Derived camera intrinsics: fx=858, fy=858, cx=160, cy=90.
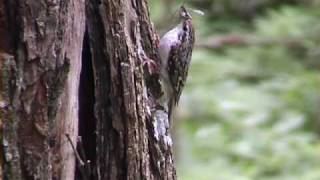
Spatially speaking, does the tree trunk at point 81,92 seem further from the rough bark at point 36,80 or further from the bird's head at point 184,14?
the bird's head at point 184,14

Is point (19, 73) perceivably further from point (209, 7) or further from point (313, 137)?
point (209, 7)

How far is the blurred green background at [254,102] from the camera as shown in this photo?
6832 millimetres

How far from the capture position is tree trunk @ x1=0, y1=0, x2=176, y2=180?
2.50m

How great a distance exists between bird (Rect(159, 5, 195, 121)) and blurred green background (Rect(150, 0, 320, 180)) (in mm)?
2339

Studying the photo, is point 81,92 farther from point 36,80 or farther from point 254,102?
point 254,102

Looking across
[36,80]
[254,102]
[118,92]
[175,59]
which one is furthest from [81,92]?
[254,102]

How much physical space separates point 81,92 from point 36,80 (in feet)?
0.89

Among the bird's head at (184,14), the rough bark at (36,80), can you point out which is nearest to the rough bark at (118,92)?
the rough bark at (36,80)

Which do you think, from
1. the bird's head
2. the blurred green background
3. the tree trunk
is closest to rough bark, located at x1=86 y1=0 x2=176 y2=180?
the tree trunk

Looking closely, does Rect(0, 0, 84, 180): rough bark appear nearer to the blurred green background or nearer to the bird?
the bird

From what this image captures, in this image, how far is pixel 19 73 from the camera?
2498 mm

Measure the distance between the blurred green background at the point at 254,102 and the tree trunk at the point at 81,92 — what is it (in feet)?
10.9

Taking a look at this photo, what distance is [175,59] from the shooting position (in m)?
3.52

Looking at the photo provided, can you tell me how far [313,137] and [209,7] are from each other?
9.15 feet
